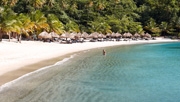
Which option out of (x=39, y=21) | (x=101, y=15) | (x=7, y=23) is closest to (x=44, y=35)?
(x=39, y=21)

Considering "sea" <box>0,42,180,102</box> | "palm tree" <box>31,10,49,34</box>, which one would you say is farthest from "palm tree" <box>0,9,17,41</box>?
"sea" <box>0,42,180,102</box>

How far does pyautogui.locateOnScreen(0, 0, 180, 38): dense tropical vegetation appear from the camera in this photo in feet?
186

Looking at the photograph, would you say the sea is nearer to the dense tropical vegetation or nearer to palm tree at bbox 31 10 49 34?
the dense tropical vegetation

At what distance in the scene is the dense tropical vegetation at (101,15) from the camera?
186ft

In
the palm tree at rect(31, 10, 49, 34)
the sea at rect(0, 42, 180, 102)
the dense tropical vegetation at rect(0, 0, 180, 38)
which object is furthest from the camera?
the dense tropical vegetation at rect(0, 0, 180, 38)

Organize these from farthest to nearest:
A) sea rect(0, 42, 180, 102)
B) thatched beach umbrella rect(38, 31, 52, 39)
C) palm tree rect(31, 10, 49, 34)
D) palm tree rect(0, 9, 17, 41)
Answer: palm tree rect(31, 10, 49, 34) → thatched beach umbrella rect(38, 31, 52, 39) → palm tree rect(0, 9, 17, 41) → sea rect(0, 42, 180, 102)

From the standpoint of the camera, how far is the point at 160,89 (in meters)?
15.1

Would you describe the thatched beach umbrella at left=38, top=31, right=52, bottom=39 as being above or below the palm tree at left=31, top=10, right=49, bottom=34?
below

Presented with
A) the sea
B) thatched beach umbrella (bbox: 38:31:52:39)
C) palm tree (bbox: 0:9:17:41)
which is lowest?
the sea

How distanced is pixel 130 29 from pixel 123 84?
5670 cm

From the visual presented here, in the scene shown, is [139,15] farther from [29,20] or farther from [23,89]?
[23,89]

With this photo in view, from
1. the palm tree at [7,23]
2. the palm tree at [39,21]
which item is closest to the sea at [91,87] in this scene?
the palm tree at [7,23]

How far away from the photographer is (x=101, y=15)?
78.6 metres

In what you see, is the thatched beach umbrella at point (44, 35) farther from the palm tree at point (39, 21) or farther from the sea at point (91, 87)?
the sea at point (91, 87)
